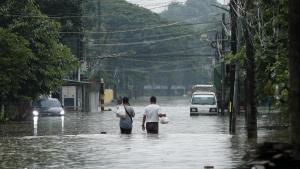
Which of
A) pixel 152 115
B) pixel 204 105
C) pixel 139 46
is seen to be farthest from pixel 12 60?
pixel 139 46

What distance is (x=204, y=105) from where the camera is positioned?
61.3 metres

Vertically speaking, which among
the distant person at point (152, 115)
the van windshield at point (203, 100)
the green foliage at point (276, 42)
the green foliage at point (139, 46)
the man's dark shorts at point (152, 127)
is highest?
the green foliage at point (139, 46)

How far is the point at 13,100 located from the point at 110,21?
88.2 metres

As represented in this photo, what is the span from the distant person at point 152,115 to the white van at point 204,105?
120 ft

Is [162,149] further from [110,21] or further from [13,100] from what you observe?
[110,21]

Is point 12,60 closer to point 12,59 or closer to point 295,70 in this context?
point 12,59

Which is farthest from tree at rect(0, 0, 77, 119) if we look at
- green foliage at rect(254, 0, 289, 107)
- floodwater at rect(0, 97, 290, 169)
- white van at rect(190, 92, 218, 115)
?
green foliage at rect(254, 0, 289, 107)

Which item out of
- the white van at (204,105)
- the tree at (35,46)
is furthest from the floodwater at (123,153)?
the white van at (204,105)

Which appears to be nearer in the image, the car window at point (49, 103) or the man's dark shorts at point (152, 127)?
the man's dark shorts at point (152, 127)

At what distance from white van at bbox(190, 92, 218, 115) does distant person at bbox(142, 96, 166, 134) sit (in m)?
36.7

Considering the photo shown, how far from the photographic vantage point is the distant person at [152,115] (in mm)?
23469

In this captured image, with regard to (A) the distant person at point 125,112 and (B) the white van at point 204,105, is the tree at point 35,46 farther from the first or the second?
(A) the distant person at point 125,112

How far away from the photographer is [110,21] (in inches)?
5310

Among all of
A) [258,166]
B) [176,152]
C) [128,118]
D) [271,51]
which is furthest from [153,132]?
[258,166]
